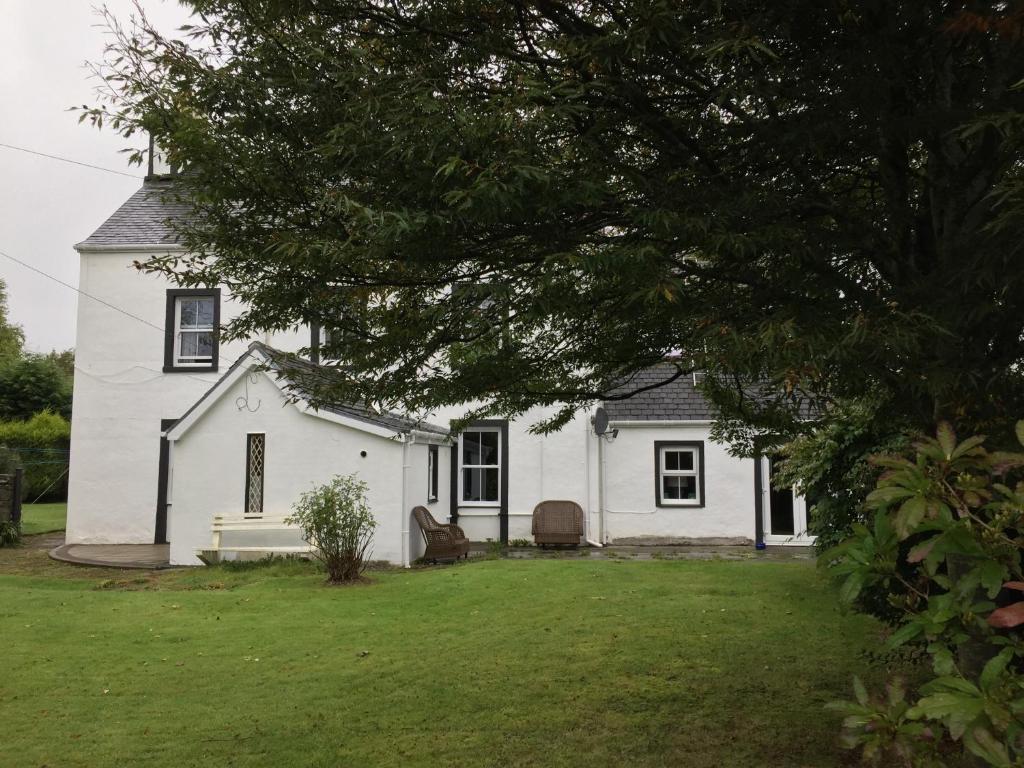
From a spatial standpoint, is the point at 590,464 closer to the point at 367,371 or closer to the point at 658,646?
the point at 658,646

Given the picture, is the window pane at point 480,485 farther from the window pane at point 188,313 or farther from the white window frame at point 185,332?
the window pane at point 188,313

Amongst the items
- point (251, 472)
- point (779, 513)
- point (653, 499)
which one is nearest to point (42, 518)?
point (251, 472)

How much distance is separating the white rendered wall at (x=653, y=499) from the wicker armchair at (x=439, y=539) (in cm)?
465

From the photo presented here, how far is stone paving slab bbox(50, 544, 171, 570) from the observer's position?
14.9 metres

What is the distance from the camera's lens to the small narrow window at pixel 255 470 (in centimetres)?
1555

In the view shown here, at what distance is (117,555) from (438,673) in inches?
453

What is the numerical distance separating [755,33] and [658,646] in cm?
589

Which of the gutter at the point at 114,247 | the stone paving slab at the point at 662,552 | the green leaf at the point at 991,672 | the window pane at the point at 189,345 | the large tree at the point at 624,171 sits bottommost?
the stone paving slab at the point at 662,552

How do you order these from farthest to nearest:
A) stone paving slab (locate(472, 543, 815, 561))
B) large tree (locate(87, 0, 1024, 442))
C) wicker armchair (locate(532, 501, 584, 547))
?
wicker armchair (locate(532, 501, 584, 547)) < stone paving slab (locate(472, 543, 815, 561)) < large tree (locate(87, 0, 1024, 442))

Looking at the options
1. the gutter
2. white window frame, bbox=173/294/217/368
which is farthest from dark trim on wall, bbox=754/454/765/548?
the gutter

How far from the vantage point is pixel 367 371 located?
513 centimetres

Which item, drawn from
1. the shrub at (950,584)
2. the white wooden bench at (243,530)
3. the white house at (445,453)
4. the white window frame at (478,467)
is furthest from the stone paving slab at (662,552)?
the shrub at (950,584)

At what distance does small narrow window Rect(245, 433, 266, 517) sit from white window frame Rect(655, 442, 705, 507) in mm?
8897

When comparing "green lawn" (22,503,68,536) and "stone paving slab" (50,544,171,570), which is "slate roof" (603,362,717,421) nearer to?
"stone paving slab" (50,544,171,570)
